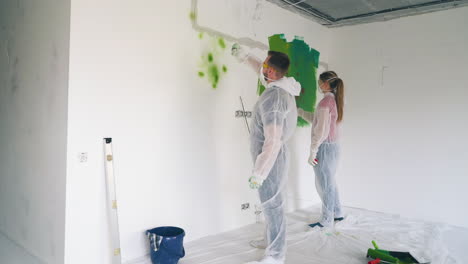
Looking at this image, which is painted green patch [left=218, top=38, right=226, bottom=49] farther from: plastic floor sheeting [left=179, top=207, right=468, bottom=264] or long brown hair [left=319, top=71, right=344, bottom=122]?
plastic floor sheeting [left=179, top=207, right=468, bottom=264]

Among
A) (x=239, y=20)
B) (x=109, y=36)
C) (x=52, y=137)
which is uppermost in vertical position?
(x=239, y=20)

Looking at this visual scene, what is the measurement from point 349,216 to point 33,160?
2.88 m

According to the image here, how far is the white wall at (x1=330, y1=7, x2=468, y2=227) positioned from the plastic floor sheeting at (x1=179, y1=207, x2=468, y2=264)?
0.36 m

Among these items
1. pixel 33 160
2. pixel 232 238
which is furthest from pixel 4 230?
pixel 232 238

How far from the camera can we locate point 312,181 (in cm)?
407

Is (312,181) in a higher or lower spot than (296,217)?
higher

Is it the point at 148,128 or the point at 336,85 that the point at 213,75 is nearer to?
the point at 148,128

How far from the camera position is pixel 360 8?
362 cm

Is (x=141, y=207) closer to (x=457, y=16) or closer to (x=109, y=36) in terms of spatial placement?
(x=109, y=36)

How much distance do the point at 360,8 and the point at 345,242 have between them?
244 centimetres

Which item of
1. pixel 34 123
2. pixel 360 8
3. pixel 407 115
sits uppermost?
pixel 360 8

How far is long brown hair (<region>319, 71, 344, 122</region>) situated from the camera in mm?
3186

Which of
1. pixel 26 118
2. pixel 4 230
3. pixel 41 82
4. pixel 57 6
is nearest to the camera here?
pixel 57 6

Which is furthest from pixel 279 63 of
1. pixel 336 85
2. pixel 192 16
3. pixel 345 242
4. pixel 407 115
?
pixel 407 115
